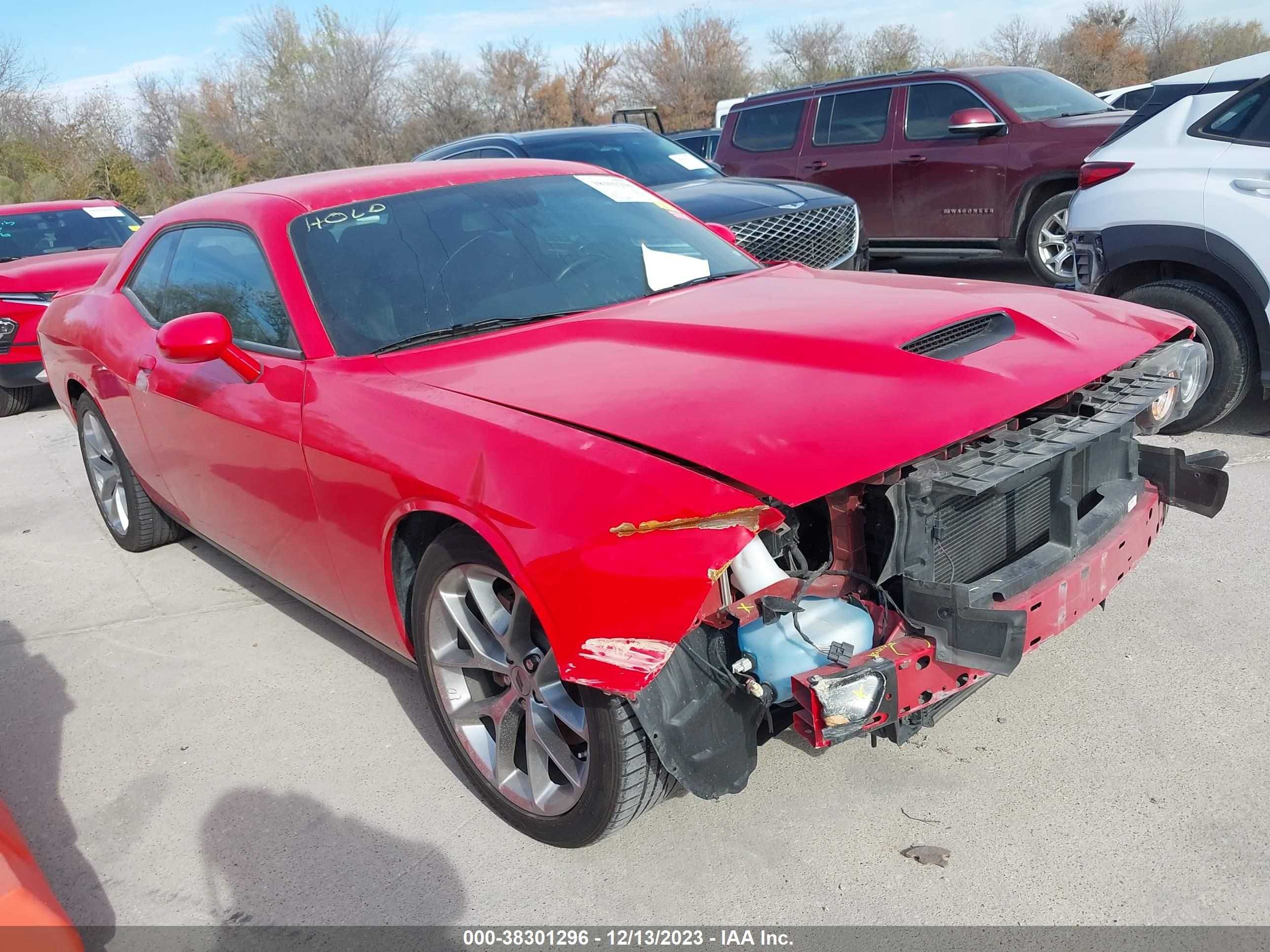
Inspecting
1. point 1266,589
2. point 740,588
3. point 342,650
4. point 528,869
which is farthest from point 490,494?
point 1266,589

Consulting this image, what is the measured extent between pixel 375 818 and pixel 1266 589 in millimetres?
2966

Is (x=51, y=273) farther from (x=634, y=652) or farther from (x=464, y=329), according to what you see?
(x=634, y=652)

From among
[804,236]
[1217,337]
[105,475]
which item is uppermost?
[804,236]

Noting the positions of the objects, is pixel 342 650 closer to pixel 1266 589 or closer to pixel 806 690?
pixel 806 690

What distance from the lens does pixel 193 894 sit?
269 cm

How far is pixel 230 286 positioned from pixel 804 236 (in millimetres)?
4461

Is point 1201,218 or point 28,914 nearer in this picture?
point 28,914

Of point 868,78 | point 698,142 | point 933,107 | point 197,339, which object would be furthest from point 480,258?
point 698,142

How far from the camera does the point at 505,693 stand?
271 centimetres

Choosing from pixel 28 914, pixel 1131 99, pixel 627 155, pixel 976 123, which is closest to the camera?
pixel 28 914

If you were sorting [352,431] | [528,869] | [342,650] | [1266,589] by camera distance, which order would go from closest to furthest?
[528,869], [352,431], [1266,589], [342,650]

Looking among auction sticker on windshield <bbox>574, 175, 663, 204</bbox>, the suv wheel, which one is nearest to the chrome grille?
the suv wheel

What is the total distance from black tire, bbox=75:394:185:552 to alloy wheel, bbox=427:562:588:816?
2465 millimetres

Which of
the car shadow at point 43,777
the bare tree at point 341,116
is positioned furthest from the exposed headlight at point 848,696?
the bare tree at point 341,116
